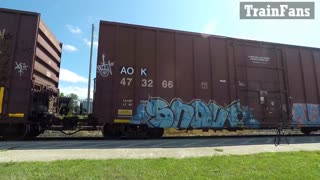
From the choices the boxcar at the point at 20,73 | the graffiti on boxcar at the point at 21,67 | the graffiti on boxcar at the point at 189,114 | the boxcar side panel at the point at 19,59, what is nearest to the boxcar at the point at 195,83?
the graffiti on boxcar at the point at 189,114

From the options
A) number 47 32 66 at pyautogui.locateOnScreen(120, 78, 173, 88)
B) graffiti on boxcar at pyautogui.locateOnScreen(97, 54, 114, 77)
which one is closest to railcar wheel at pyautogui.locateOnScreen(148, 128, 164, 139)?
number 47 32 66 at pyautogui.locateOnScreen(120, 78, 173, 88)

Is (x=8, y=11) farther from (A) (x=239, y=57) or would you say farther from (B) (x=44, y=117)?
(A) (x=239, y=57)

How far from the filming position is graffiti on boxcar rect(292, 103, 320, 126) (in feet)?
40.2

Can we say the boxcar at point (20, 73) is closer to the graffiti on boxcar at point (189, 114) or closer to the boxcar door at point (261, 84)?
the graffiti on boxcar at point (189, 114)

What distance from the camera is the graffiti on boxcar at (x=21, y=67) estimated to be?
30.8 feet

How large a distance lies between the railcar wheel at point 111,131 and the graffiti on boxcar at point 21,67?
11.8ft

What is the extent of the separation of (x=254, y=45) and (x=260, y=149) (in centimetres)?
609

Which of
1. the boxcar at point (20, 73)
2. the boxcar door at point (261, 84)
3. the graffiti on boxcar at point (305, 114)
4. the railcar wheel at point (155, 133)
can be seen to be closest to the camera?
the boxcar at point (20, 73)

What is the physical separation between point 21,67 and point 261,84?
1019 cm

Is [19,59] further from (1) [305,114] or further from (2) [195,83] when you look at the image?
(1) [305,114]

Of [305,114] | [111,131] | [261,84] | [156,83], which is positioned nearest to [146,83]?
[156,83]

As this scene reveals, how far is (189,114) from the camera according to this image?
34.9 feet

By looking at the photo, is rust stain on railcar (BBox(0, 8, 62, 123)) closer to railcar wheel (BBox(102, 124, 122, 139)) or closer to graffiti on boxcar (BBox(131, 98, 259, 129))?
railcar wheel (BBox(102, 124, 122, 139))

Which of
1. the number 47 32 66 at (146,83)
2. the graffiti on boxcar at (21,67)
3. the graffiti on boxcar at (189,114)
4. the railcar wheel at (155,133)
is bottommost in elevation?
the railcar wheel at (155,133)
